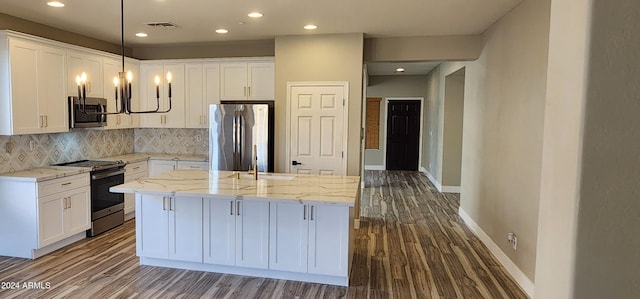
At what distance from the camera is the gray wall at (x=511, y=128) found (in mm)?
3270

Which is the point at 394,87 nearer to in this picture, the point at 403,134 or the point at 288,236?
the point at 403,134

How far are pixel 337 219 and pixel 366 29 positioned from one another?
8.30ft

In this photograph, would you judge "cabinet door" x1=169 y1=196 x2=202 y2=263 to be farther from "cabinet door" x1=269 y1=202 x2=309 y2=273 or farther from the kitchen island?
"cabinet door" x1=269 y1=202 x2=309 y2=273

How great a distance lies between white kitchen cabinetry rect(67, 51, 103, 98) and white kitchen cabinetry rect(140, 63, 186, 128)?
79 centimetres

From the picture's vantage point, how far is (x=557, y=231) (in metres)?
0.90

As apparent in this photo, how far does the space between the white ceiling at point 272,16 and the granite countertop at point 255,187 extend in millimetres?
1705

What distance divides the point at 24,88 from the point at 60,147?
106 centimetres

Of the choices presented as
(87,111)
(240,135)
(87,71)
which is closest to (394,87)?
(240,135)

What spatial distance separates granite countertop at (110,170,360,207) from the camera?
3104 mm

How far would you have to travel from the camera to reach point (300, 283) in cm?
347

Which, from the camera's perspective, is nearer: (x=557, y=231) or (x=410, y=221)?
(x=557, y=231)

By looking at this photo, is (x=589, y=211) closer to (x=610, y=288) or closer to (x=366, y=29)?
(x=610, y=288)

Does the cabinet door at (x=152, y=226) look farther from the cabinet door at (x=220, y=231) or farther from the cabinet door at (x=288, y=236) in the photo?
→ the cabinet door at (x=288, y=236)

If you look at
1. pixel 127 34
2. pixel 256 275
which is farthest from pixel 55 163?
pixel 256 275
